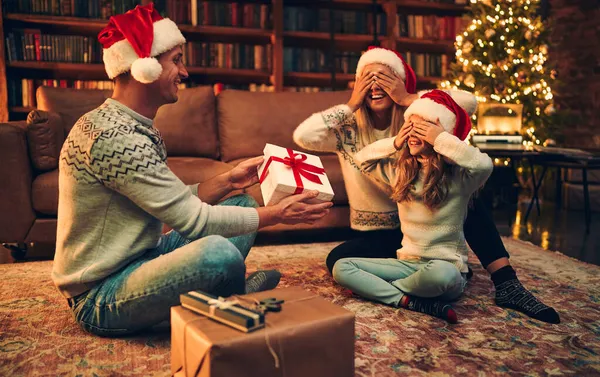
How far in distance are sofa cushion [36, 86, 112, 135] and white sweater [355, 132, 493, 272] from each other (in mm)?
1965

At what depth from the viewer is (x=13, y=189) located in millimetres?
2553

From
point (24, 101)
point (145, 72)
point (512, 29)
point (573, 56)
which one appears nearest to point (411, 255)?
point (145, 72)

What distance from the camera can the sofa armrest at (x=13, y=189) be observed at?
2.54 m

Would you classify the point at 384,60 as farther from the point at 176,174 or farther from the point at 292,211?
the point at 176,174

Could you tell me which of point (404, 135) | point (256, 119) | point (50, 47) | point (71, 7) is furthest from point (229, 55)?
point (404, 135)

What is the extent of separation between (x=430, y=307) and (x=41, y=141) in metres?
1.96

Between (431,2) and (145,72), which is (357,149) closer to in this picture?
(145,72)

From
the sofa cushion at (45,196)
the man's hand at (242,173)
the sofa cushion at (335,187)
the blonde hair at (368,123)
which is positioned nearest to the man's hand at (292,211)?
the man's hand at (242,173)

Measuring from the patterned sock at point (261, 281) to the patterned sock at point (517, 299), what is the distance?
0.76 meters

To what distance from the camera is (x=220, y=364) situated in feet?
3.43

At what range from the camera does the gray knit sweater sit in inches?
52.1

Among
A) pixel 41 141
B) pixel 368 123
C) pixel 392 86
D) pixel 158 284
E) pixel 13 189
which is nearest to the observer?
pixel 158 284

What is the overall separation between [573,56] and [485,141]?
2326mm

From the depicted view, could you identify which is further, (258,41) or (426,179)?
(258,41)
